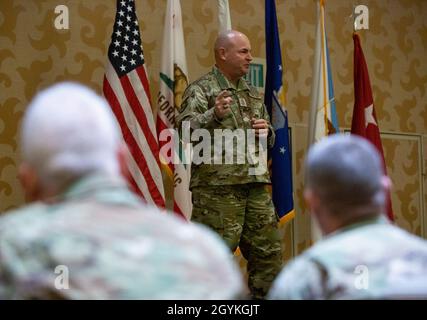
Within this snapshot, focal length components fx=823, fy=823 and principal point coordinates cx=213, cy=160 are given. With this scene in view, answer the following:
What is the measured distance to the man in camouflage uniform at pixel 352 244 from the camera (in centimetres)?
156

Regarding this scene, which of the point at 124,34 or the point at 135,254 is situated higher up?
the point at 124,34

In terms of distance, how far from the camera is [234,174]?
431cm

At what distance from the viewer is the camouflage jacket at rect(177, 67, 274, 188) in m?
4.30

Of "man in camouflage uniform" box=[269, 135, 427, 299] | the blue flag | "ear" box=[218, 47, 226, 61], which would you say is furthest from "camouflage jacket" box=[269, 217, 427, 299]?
the blue flag

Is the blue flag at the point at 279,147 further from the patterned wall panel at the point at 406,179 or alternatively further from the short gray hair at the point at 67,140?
the short gray hair at the point at 67,140

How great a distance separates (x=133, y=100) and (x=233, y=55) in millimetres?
644

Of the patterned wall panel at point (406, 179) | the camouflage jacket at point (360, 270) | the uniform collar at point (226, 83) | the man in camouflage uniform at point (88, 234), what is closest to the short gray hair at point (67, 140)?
the man in camouflage uniform at point (88, 234)

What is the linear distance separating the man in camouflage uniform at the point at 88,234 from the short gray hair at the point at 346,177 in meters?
0.31

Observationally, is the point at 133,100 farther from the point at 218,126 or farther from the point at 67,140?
the point at 67,140

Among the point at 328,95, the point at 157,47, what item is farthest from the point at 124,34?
the point at 328,95

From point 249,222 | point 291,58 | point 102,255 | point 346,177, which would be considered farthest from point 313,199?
point 291,58

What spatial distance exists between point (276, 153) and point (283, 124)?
0.18 metres
